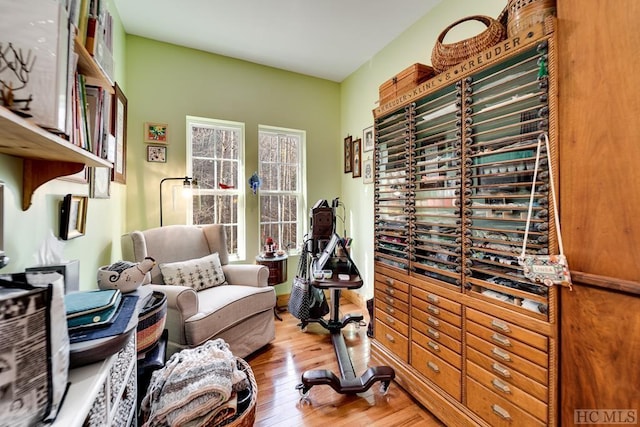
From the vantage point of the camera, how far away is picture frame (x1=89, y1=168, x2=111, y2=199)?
1.75 m

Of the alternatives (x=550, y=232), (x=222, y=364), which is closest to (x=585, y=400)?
(x=550, y=232)

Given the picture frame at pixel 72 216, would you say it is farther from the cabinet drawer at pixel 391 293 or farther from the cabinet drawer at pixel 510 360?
the cabinet drawer at pixel 510 360

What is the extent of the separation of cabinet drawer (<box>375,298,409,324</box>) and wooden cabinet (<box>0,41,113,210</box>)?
6.11 feet

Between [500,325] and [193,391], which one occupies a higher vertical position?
[500,325]

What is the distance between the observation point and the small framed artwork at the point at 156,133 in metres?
2.83

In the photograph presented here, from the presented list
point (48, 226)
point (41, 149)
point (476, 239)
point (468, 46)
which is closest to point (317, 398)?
point (476, 239)

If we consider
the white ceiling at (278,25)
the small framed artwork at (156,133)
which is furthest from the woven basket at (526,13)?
the small framed artwork at (156,133)

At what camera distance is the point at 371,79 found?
328cm

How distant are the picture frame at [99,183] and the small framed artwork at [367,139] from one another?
250cm

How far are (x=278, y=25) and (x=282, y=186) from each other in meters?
1.73

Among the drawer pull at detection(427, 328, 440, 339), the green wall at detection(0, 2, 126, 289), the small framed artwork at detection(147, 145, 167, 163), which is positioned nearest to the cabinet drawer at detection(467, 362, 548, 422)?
the drawer pull at detection(427, 328, 440, 339)

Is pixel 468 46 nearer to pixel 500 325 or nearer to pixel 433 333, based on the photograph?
pixel 500 325

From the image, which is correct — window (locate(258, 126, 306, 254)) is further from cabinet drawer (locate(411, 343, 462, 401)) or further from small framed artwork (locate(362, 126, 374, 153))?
cabinet drawer (locate(411, 343, 462, 401))

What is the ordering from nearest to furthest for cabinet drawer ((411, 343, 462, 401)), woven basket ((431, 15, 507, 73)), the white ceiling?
1. woven basket ((431, 15, 507, 73))
2. cabinet drawer ((411, 343, 462, 401))
3. the white ceiling
